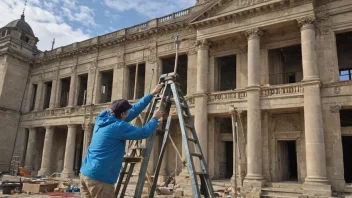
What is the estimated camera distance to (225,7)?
Answer: 63.2 ft

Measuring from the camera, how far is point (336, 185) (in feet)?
49.2

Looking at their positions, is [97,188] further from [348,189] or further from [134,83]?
[134,83]

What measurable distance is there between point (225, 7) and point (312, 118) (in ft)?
30.3

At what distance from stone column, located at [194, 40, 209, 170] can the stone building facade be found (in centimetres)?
7

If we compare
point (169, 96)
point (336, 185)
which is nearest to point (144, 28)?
point (336, 185)

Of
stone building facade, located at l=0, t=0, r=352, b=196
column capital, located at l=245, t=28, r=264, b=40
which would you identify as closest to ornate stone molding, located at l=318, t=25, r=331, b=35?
stone building facade, located at l=0, t=0, r=352, b=196

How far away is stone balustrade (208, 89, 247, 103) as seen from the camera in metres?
18.2

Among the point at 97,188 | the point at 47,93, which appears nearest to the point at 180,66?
the point at 47,93

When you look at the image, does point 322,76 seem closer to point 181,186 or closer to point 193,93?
point 193,93

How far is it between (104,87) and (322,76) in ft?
64.2

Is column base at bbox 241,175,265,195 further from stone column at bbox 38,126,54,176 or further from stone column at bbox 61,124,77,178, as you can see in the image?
stone column at bbox 38,126,54,176

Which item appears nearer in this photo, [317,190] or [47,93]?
[317,190]

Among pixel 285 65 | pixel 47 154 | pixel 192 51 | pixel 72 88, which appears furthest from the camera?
pixel 72 88

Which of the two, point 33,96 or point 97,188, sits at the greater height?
point 33,96
